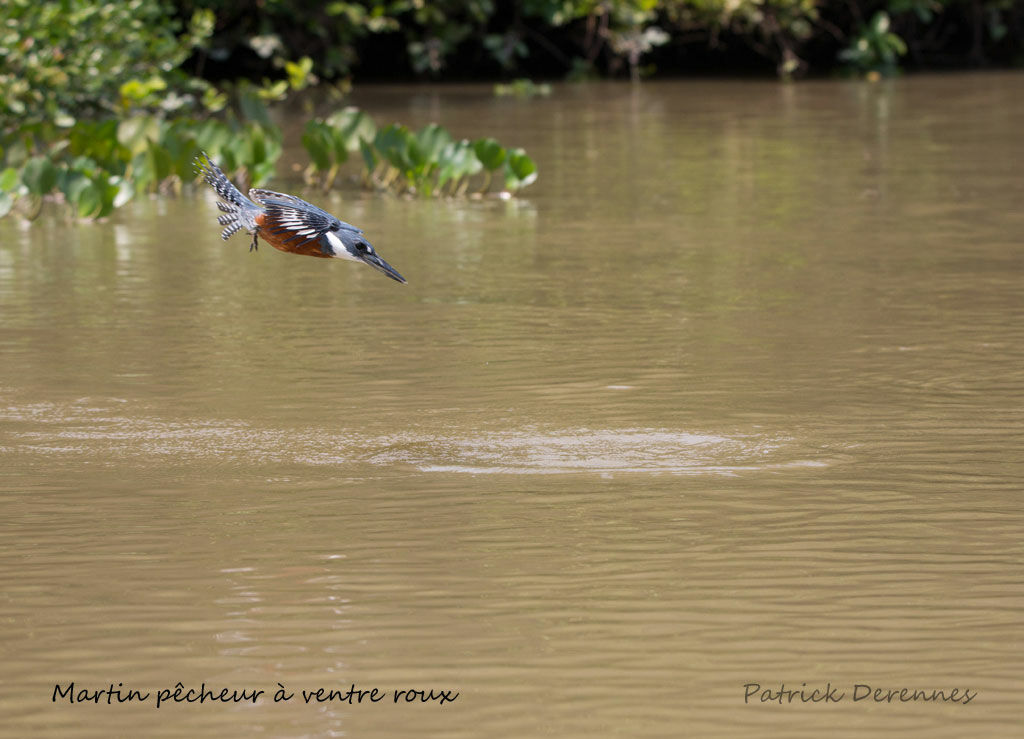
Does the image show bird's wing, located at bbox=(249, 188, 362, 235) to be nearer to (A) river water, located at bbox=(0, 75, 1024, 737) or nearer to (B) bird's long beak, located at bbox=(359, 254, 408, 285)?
(B) bird's long beak, located at bbox=(359, 254, 408, 285)

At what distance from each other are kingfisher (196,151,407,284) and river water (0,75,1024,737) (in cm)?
70

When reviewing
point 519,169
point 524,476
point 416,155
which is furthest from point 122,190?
point 524,476

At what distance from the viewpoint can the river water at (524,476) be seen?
322 cm

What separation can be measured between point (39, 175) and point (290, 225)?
563cm

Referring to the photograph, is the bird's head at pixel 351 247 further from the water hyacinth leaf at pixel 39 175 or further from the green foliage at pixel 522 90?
the green foliage at pixel 522 90

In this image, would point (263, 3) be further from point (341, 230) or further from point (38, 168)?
point (341, 230)

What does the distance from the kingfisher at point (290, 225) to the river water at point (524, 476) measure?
695 millimetres

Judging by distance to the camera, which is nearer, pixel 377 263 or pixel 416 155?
pixel 377 263

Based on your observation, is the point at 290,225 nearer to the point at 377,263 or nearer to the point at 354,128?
the point at 377,263

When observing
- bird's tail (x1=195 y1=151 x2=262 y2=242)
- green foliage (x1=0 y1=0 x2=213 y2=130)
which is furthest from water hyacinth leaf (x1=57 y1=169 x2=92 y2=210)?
bird's tail (x1=195 y1=151 x2=262 y2=242)

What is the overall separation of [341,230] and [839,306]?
3279 millimetres

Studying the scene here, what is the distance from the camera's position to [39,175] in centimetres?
900

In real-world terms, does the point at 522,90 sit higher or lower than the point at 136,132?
lower

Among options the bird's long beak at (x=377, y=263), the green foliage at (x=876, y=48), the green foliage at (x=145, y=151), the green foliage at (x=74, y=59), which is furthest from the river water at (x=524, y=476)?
the green foliage at (x=876, y=48)
